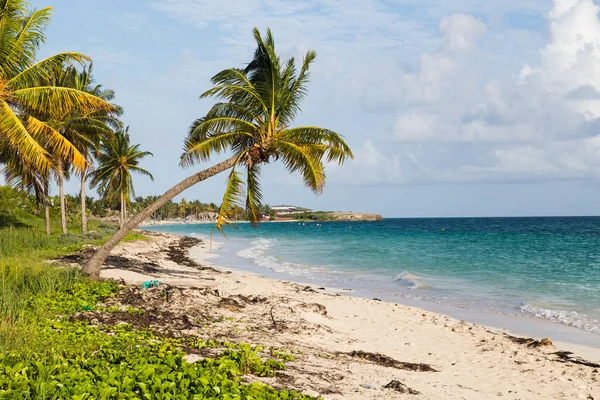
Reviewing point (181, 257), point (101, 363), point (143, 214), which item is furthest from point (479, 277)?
point (101, 363)

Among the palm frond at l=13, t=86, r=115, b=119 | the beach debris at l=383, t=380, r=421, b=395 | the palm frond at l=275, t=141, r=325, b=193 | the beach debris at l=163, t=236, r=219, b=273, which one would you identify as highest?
the palm frond at l=13, t=86, r=115, b=119

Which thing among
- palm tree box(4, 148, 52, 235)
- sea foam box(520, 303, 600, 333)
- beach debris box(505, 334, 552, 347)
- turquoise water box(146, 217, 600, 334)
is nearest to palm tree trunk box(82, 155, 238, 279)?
palm tree box(4, 148, 52, 235)

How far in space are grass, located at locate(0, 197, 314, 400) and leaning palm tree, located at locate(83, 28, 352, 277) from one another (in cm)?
538

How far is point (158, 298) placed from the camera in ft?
36.5

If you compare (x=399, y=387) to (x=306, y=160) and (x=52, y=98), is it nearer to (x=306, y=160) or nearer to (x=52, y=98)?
(x=306, y=160)

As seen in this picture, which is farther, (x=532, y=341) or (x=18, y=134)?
(x=18, y=134)

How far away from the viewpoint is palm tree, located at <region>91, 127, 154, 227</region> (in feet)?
126

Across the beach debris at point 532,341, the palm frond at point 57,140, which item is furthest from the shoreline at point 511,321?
the palm frond at point 57,140

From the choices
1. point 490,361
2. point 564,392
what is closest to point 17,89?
point 490,361

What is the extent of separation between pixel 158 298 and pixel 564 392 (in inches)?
315

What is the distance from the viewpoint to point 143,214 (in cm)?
1352

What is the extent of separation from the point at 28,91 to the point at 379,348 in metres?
12.1

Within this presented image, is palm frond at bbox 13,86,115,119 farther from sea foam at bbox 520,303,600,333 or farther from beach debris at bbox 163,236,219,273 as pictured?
sea foam at bbox 520,303,600,333

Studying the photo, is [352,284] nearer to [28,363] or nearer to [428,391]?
[428,391]
